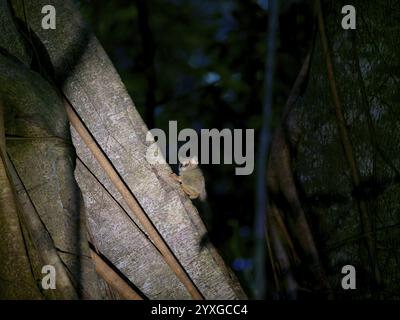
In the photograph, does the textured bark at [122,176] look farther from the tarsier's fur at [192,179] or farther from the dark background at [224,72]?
the dark background at [224,72]

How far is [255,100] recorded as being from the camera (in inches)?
136

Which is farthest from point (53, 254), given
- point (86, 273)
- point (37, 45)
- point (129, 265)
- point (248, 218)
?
point (248, 218)

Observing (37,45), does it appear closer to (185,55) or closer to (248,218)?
(248,218)

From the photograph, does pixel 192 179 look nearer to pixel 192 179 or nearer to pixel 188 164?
pixel 192 179

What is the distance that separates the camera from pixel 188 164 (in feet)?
7.90

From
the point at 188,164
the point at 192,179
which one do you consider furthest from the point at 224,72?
the point at 192,179

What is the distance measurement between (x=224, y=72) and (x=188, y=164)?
1.20m

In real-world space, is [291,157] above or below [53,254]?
above

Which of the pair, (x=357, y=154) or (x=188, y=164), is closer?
(x=357, y=154)

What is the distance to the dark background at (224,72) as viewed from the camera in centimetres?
325

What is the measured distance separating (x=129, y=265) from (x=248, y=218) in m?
1.51

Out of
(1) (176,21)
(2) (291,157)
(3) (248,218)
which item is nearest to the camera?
(2) (291,157)

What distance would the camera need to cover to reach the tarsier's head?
2371 mm

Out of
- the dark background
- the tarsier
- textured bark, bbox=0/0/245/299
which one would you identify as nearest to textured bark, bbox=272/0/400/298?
textured bark, bbox=0/0/245/299
